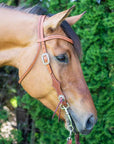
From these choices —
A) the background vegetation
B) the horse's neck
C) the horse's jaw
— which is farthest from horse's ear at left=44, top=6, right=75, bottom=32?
the background vegetation

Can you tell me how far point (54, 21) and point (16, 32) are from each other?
0.37 m

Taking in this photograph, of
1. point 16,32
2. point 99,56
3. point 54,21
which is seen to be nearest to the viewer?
point 54,21

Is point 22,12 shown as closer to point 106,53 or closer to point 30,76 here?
point 30,76

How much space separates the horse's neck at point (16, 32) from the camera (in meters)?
1.78

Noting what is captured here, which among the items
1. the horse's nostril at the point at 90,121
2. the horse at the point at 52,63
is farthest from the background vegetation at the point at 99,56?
the horse's nostril at the point at 90,121

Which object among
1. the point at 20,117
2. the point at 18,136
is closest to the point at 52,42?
the point at 18,136

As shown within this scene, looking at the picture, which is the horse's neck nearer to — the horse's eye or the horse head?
the horse head

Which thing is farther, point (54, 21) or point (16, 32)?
point (16, 32)

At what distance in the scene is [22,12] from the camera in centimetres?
187

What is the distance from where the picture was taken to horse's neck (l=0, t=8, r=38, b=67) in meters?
1.78

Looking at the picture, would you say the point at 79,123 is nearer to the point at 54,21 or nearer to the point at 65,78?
the point at 65,78

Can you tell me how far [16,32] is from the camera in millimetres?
1785

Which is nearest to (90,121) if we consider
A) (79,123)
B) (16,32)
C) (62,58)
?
(79,123)

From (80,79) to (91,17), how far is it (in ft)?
4.21
